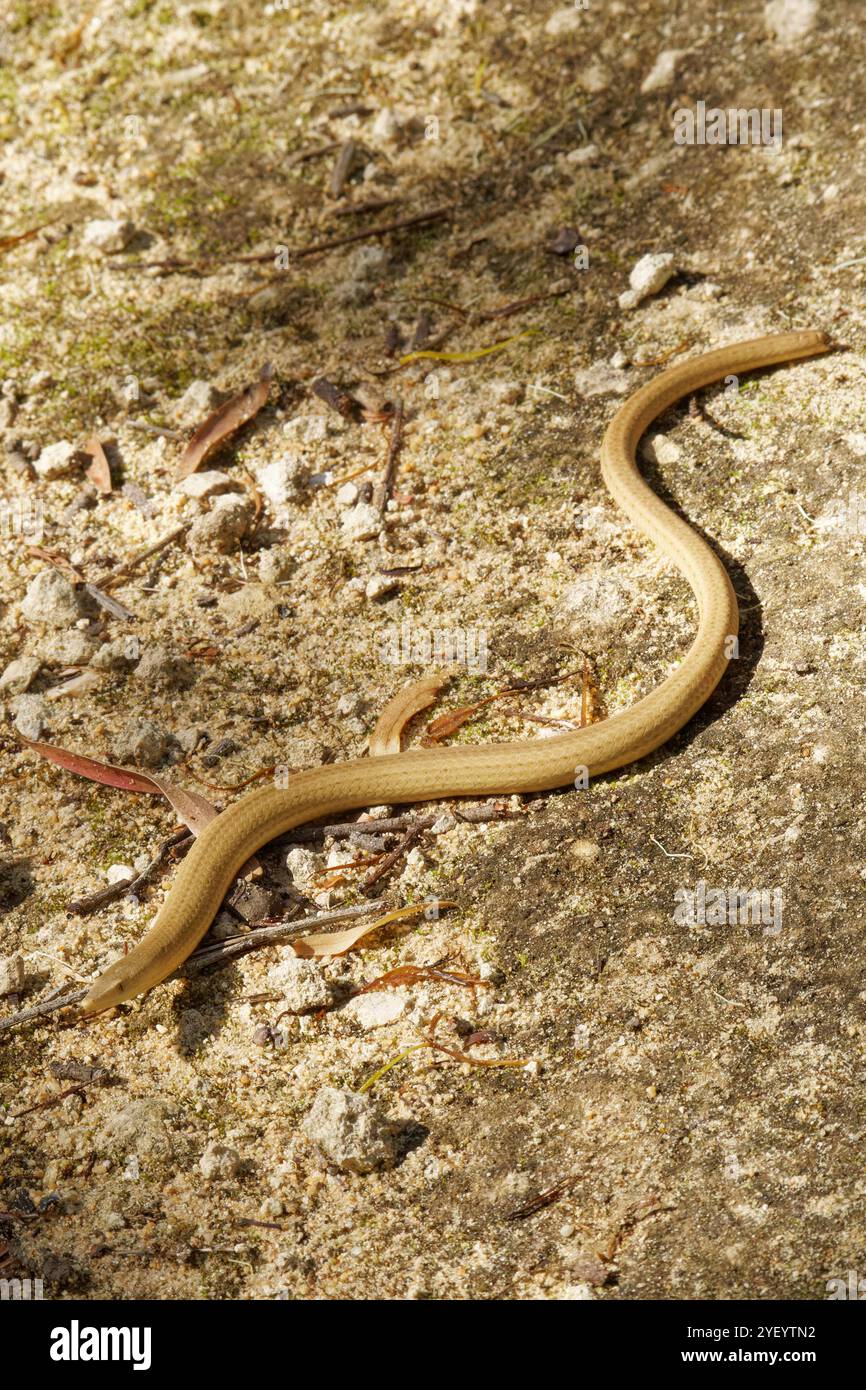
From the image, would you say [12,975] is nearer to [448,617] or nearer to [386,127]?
[448,617]

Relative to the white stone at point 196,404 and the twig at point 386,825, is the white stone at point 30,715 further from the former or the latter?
the white stone at point 196,404

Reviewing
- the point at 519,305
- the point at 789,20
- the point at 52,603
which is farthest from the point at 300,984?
the point at 789,20

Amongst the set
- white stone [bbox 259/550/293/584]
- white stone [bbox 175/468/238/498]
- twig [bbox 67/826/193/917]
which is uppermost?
white stone [bbox 175/468/238/498]

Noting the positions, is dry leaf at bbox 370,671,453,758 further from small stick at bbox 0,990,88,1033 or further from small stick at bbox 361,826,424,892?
small stick at bbox 0,990,88,1033

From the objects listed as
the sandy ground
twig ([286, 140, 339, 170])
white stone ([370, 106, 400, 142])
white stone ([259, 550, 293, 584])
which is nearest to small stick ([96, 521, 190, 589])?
the sandy ground
